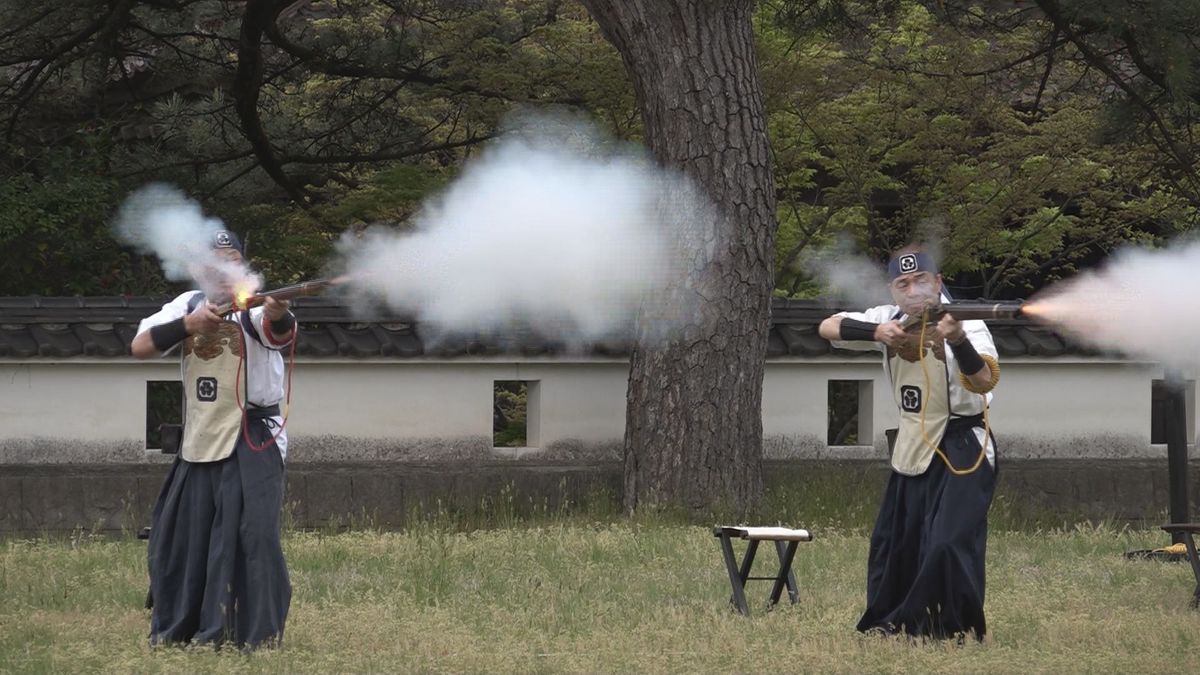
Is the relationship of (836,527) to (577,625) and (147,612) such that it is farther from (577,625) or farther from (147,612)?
(147,612)

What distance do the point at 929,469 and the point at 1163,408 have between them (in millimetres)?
5234

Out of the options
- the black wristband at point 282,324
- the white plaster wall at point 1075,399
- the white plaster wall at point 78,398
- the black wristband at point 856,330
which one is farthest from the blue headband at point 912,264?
the white plaster wall at point 1075,399

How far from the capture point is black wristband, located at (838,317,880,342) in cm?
765

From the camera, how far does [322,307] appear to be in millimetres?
12914

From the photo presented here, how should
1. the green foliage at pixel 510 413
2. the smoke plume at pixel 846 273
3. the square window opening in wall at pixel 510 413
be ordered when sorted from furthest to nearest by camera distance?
1. the green foliage at pixel 510 413
2. the square window opening in wall at pixel 510 413
3. the smoke plume at pixel 846 273

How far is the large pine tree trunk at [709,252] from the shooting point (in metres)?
12.4

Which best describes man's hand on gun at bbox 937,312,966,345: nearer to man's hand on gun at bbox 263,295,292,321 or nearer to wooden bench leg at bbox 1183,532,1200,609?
wooden bench leg at bbox 1183,532,1200,609

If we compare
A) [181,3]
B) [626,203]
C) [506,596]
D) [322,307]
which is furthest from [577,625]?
[181,3]

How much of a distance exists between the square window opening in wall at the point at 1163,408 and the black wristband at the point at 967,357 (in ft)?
15.8

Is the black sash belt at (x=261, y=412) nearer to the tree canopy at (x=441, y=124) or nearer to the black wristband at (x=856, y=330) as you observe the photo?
the black wristband at (x=856, y=330)

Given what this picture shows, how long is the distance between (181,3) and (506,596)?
387 inches

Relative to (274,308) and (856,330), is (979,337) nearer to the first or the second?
(856,330)

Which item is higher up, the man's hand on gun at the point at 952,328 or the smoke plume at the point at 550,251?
the smoke plume at the point at 550,251

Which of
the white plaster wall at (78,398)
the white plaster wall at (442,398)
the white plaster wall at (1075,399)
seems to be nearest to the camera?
the white plaster wall at (78,398)
